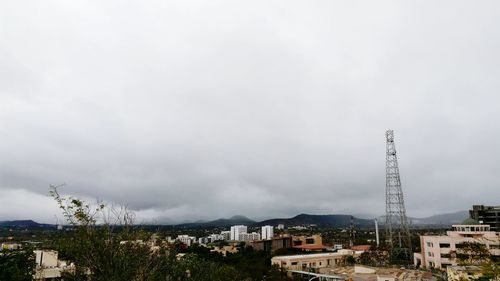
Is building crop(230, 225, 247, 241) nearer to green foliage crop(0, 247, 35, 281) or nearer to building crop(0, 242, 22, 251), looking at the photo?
building crop(0, 242, 22, 251)

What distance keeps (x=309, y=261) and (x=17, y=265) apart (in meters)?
41.7

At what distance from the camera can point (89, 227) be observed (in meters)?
9.75

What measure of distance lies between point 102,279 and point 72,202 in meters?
2.20

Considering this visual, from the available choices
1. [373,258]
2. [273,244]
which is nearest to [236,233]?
[273,244]

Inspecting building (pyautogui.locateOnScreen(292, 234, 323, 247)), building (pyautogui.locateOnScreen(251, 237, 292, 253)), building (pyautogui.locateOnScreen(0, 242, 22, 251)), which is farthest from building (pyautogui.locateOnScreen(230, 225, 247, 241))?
building (pyautogui.locateOnScreen(0, 242, 22, 251))

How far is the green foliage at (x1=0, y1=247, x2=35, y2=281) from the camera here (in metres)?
26.9

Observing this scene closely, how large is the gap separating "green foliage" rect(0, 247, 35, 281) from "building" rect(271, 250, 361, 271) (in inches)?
1309

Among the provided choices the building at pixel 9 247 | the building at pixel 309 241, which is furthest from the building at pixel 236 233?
the building at pixel 9 247

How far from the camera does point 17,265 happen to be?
29.6 metres

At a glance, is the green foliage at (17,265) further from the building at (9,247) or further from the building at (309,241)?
the building at (309,241)

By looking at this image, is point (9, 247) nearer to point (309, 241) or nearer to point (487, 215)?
point (309, 241)

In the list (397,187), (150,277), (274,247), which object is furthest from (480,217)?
(150,277)

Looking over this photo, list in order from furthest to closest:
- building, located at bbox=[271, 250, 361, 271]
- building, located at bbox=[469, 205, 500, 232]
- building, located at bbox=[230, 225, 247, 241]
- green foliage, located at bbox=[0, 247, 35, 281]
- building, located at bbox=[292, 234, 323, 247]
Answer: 1. building, located at bbox=[230, 225, 247, 241]
2. building, located at bbox=[292, 234, 323, 247]
3. building, located at bbox=[469, 205, 500, 232]
4. building, located at bbox=[271, 250, 361, 271]
5. green foliage, located at bbox=[0, 247, 35, 281]

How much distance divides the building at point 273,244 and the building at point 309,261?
25914 mm
